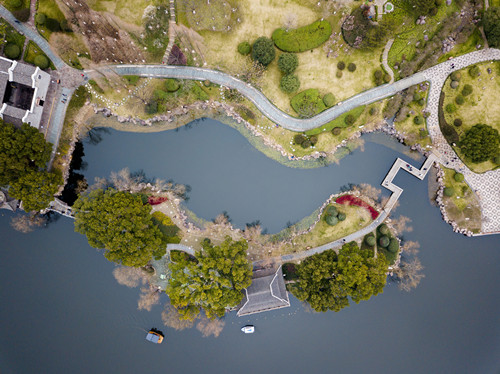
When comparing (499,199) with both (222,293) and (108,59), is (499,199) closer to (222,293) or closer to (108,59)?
(222,293)

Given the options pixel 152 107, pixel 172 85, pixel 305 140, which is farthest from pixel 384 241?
pixel 152 107

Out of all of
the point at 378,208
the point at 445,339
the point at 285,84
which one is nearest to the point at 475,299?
the point at 445,339

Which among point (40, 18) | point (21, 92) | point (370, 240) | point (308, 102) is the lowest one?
point (370, 240)

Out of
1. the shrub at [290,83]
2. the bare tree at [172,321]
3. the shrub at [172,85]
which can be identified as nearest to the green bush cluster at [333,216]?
the shrub at [290,83]

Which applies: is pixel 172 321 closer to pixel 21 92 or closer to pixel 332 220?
pixel 332 220

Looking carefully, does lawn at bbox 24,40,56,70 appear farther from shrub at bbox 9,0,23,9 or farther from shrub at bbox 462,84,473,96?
shrub at bbox 462,84,473,96

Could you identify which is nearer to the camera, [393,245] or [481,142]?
[481,142]

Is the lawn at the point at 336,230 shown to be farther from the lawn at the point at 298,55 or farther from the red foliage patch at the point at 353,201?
the lawn at the point at 298,55
